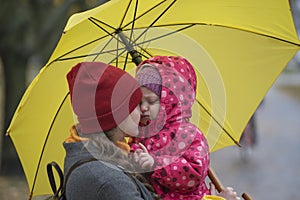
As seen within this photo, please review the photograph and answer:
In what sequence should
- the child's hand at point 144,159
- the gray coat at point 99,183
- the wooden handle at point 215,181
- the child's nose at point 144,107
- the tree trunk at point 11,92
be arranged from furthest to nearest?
1. the tree trunk at point 11,92
2. the wooden handle at point 215,181
3. the child's nose at point 144,107
4. the child's hand at point 144,159
5. the gray coat at point 99,183

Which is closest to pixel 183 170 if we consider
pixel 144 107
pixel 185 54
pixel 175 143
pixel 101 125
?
pixel 175 143

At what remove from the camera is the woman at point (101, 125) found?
8.36ft

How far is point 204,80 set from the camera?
407 cm

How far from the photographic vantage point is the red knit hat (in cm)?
262

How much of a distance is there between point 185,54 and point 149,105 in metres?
0.98

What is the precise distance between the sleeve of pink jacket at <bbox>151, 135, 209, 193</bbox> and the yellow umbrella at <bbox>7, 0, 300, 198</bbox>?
0.84m

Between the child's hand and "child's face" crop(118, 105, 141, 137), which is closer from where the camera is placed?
"child's face" crop(118, 105, 141, 137)

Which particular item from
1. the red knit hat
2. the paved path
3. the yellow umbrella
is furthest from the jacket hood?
the paved path

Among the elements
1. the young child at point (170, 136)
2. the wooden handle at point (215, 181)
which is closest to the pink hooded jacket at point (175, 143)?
the young child at point (170, 136)

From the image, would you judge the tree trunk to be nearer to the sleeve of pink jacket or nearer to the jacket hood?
the jacket hood

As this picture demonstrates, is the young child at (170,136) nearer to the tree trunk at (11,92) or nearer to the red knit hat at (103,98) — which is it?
the red knit hat at (103,98)

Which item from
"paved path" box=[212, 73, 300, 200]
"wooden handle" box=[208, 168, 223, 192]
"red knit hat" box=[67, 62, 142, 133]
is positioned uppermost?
"red knit hat" box=[67, 62, 142, 133]

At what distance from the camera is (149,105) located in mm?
3209

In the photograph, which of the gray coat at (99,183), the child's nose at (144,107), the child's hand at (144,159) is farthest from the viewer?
the child's nose at (144,107)
